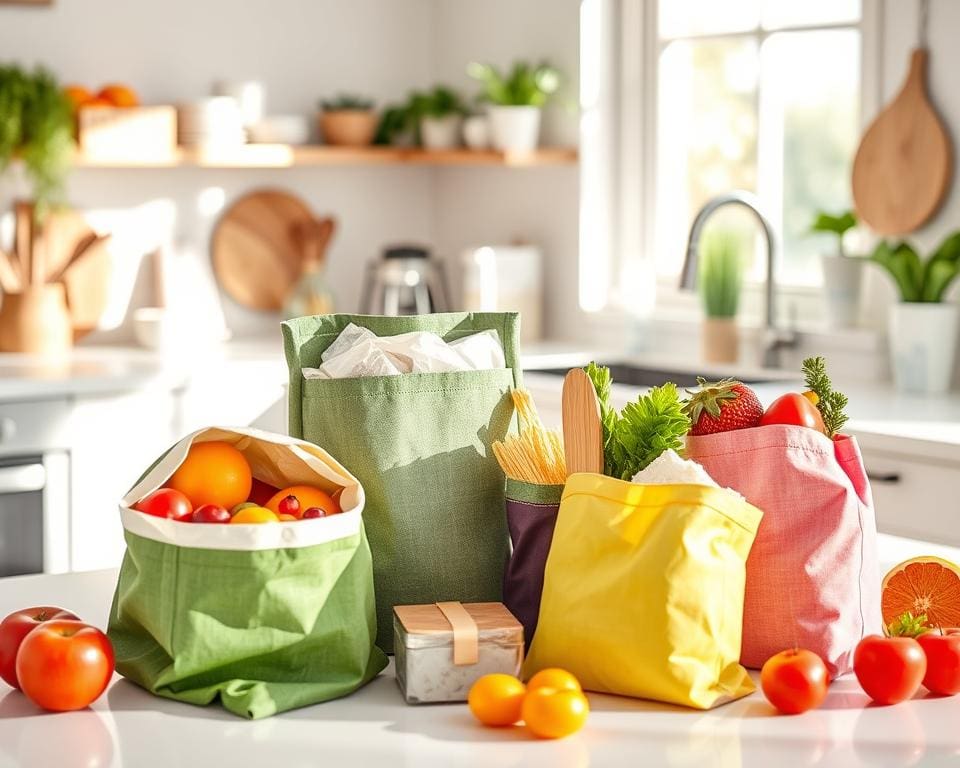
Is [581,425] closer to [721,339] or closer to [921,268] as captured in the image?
[921,268]

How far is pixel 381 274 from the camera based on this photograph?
4086 mm

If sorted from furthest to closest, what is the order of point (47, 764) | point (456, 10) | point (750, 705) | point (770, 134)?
point (456, 10) → point (770, 134) → point (750, 705) → point (47, 764)

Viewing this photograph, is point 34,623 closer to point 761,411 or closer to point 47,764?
point 47,764

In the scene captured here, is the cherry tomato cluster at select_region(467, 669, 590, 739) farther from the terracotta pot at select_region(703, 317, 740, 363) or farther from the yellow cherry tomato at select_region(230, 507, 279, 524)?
the terracotta pot at select_region(703, 317, 740, 363)

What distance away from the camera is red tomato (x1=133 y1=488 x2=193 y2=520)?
46.6 inches

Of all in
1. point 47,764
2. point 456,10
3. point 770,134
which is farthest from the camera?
point 456,10

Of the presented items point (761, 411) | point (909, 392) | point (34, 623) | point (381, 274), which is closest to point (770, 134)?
point (909, 392)

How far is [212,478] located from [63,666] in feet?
0.65

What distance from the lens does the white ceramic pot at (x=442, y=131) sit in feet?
13.6

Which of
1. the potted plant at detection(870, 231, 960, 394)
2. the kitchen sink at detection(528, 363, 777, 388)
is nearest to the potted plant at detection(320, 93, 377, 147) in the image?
the kitchen sink at detection(528, 363, 777, 388)

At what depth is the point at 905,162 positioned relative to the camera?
122 inches

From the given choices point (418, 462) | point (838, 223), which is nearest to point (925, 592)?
point (418, 462)

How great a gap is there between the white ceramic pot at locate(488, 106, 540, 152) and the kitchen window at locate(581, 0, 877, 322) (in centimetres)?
15

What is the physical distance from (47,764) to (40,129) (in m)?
2.80
